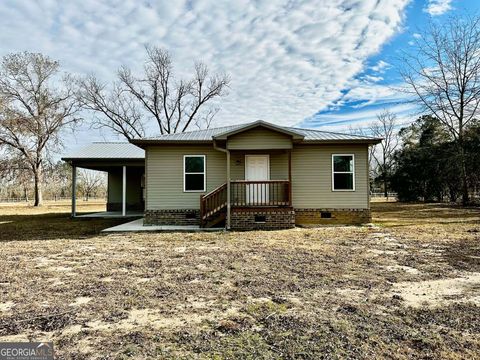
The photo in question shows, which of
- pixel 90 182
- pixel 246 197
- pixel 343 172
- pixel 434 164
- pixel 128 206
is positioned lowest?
pixel 128 206

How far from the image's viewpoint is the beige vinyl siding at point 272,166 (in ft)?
39.1

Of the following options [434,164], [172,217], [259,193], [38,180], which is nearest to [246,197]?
[259,193]

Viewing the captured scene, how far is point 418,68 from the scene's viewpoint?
2144 cm

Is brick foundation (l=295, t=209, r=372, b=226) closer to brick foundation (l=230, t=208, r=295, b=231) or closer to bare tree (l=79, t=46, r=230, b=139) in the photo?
brick foundation (l=230, t=208, r=295, b=231)

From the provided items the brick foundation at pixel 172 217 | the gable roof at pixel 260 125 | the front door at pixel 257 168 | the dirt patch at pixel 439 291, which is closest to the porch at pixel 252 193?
the front door at pixel 257 168

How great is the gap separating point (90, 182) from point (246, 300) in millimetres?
60607

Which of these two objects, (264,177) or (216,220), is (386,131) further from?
(216,220)

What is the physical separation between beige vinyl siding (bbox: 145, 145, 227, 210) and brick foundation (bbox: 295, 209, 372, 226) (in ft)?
10.8

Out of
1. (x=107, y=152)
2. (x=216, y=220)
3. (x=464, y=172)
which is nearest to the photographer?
(x=216, y=220)

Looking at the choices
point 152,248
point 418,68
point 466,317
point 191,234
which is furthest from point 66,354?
point 418,68

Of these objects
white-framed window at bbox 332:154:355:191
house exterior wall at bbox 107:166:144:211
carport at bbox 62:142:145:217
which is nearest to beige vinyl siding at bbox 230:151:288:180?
white-framed window at bbox 332:154:355:191

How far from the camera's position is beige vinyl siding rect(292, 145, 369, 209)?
11.8 meters

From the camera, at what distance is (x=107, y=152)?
16234 millimetres

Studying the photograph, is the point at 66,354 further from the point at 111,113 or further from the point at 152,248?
the point at 111,113
